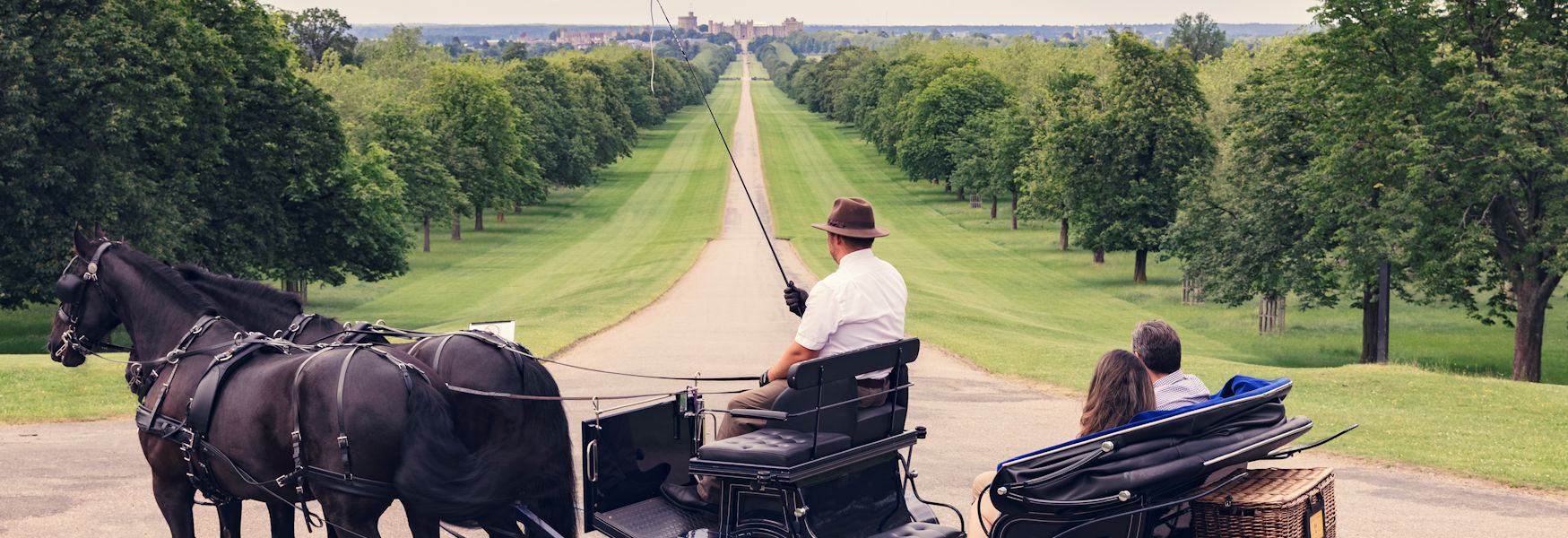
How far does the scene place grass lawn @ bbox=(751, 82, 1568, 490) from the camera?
47.4ft

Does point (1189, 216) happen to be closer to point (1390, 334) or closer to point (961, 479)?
point (1390, 334)

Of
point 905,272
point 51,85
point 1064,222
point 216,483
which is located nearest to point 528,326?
point 51,85

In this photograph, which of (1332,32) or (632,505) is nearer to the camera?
(632,505)

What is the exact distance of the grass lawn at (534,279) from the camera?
1684 centimetres

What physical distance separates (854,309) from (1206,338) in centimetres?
3280

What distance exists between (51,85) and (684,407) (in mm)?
26824

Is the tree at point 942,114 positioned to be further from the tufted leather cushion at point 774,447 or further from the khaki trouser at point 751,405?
the tufted leather cushion at point 774,447

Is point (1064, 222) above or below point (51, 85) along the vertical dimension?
below

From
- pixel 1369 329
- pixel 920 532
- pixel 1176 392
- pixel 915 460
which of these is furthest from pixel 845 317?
pixel 1369 329

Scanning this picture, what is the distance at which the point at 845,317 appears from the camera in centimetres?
693

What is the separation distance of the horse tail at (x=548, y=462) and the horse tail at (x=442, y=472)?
223 millimetres

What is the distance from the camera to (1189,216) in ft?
130

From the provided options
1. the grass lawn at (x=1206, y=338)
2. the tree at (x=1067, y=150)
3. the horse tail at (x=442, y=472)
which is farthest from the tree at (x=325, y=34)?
the horse tail at (x=442, y=472)

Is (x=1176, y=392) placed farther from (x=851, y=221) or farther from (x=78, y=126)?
(x=78, y=126)
